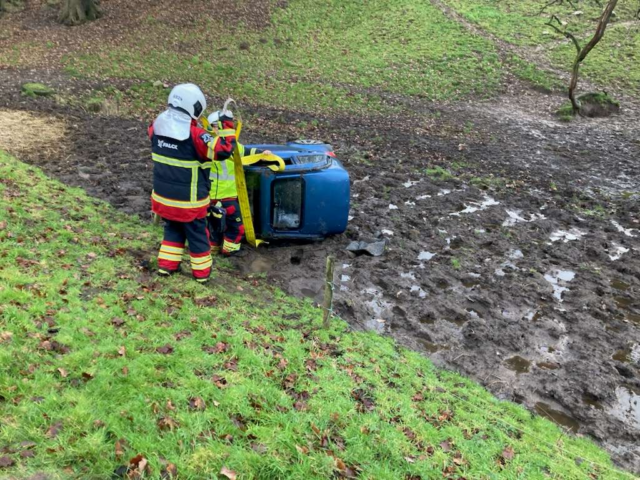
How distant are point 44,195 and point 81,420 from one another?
5.65 meters

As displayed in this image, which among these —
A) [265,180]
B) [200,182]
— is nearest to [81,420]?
[200,182]

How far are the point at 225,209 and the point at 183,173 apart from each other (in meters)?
1.41

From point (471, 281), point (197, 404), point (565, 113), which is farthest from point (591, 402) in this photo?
point (565, 113)

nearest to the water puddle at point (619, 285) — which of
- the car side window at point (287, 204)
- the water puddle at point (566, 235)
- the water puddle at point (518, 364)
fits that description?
the water puddle at point (566, 235)

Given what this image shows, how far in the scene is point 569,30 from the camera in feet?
82.9

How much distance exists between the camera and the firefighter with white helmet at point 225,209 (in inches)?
263

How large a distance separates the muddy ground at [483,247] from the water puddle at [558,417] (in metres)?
0.01

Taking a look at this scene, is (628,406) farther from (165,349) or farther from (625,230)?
(625,230)

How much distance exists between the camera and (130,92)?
15664mm

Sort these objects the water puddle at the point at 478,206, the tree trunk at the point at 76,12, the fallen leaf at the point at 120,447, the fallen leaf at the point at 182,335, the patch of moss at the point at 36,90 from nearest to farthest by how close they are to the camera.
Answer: the fallen leaf at the point at 120,447 → the fallen leaf at the point at 182,335 → the water puddle at the point at 478,206 → the patch of moss at the point at 36,90 → the tree trunk at the point at 76,12

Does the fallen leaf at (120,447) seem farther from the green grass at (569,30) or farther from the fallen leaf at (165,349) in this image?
the green grass at (569,30)

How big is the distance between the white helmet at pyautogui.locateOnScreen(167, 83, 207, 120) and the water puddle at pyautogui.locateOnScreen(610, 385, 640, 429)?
6.05m

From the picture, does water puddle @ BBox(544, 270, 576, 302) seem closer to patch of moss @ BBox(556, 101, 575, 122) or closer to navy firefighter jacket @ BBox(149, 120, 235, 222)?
navy firefighter jacket @ BBox(149, 120, 235, 222)

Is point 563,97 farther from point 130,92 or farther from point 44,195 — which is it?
A: point 44,195
